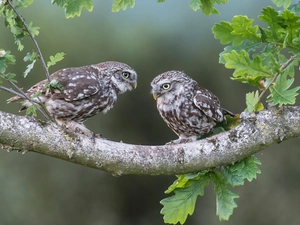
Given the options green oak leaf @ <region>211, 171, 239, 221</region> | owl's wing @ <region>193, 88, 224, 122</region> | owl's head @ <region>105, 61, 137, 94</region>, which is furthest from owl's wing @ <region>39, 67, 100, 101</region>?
green oak leaf @ <region>211, 171, 239, 221</region>

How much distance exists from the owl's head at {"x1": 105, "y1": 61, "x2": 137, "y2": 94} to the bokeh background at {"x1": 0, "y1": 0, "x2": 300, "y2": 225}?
2653 mm

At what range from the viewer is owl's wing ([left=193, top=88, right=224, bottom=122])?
3.62 meters

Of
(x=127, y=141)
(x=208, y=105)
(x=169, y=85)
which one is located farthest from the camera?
(x=127, y=141)

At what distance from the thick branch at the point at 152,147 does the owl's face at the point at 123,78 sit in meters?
1.03

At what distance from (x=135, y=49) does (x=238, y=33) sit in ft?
13.2

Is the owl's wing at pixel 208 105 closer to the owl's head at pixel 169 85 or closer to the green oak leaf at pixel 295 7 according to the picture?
the owl's head at pixel 169 85

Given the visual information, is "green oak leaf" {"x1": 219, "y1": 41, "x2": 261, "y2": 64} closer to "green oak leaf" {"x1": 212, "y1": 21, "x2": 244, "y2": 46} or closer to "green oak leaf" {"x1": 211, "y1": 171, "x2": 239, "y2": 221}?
"green oak leaf" {"x1": 212, "y1": 21, "x2": 244, "y2": 46}

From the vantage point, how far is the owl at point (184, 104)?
3717 mm

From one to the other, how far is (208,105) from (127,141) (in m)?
3.18

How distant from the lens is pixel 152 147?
2.83 metres

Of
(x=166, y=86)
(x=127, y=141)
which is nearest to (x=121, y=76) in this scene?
(x=166, y=86)

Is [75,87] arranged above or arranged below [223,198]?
above

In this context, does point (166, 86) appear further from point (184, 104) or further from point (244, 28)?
point (244, 28)

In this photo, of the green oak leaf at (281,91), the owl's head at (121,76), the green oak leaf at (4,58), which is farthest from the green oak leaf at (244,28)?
the owl's head at (121,76)
